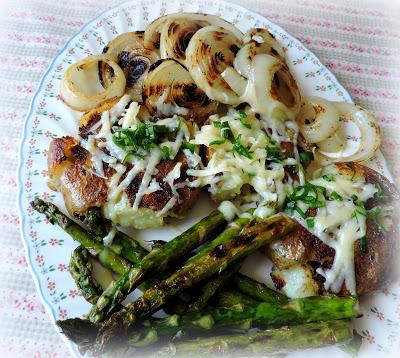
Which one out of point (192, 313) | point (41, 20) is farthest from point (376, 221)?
point (41, 20)

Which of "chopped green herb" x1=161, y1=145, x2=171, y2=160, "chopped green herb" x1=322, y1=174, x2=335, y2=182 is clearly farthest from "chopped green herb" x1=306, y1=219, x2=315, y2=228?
"chopped green herb" x1=161, y1=145, x2=171, y2=160

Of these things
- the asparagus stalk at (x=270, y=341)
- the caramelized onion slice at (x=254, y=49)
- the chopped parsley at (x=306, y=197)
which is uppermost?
the caramelized onion slice at (x=254, y=49)

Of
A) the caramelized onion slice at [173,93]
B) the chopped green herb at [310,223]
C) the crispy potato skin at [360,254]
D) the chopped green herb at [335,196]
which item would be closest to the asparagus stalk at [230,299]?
the crispy potato skin at [360,254]

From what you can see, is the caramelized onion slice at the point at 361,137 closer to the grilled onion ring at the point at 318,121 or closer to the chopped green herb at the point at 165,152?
the grilled onion ring at the point at 318,121

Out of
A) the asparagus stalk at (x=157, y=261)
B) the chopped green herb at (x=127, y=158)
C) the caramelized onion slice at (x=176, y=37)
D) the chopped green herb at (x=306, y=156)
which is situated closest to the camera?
the asparagus stalk at (x=157, y=261)

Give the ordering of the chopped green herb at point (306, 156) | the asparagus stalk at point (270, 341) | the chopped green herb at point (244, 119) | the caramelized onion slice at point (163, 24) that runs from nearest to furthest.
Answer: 1. the asparagus stalk at point (270, 341)
2. the chopped green herb at point (244, 119)
3. the chopped green herb at point (306, 156)
4. the caramelized onion slice at point (163, 24)

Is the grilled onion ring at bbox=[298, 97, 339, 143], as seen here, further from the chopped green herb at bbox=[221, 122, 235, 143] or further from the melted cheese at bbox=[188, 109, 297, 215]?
the chopped green herb at bbox=[221, 122, 235, 143]

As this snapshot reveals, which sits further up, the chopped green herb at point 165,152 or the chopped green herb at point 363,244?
the chopped green herb at point 165,152

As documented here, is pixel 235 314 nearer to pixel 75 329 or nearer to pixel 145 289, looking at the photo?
pixel 145 289
